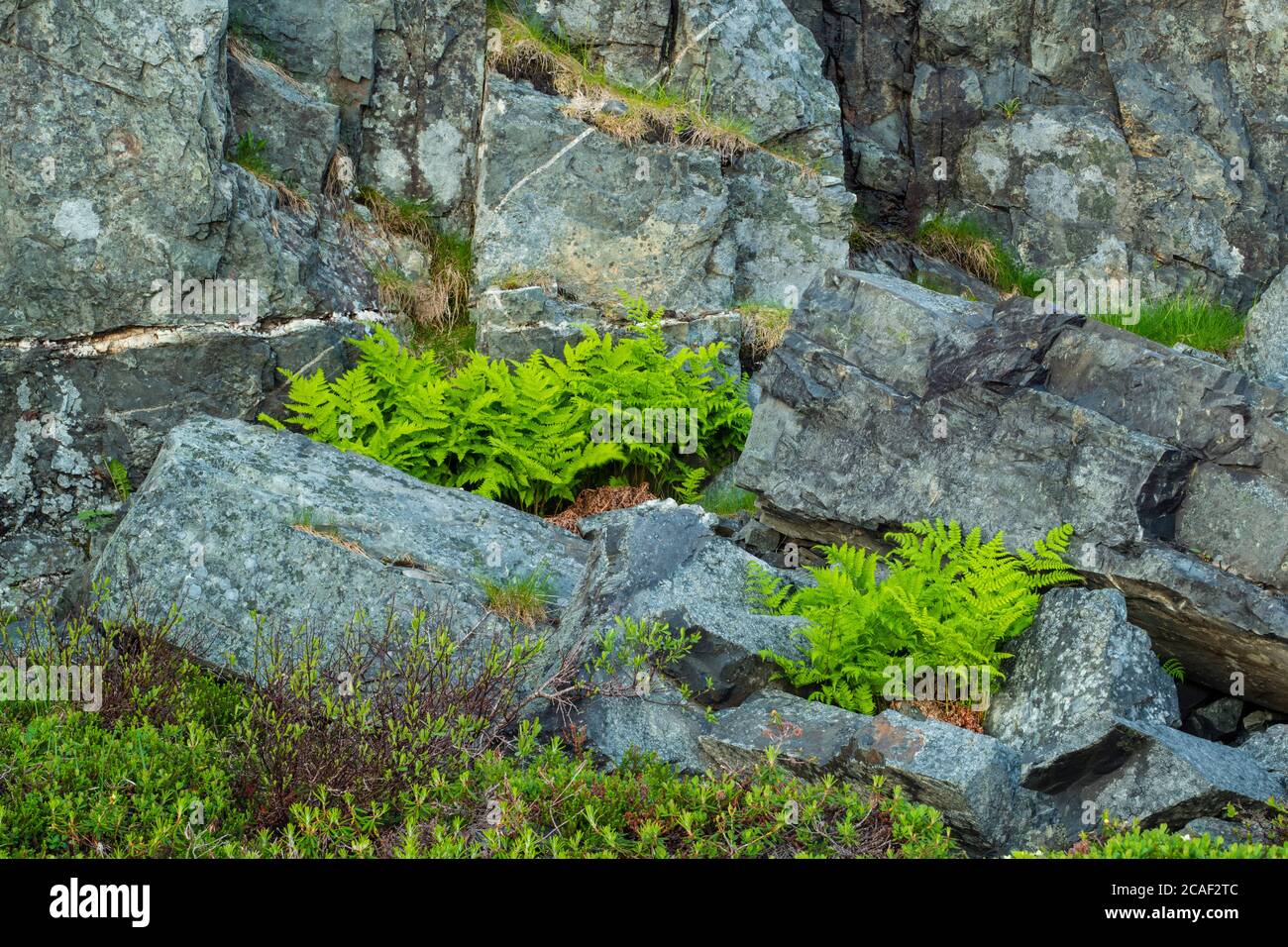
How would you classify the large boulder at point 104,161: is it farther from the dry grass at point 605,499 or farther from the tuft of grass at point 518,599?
the tuft of grass at point 518,599

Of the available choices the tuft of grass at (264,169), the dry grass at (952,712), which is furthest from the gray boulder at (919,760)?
the tuft of grass at (264,169)

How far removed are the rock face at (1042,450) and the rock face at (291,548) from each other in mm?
2449

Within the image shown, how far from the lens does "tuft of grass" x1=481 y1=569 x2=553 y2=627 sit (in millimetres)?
8891

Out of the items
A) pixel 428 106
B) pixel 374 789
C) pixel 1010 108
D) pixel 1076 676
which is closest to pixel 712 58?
pixel 428 106

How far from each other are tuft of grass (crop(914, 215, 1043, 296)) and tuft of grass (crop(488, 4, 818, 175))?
314 cm

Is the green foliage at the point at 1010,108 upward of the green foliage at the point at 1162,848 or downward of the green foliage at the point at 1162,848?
upward

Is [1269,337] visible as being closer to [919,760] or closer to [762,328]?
[762,328]

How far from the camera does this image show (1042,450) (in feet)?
33.6

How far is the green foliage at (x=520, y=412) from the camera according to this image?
38.9 feet

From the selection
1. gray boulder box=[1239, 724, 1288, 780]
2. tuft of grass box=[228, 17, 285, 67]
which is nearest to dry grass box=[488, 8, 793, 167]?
tuft of grass box=[228, 17, 285, 67]

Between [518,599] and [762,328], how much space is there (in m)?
6.27

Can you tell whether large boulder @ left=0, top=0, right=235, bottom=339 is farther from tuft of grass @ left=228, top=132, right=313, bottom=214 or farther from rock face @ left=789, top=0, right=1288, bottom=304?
rock face @ left=789, top=0, right=1288, bottom=304
